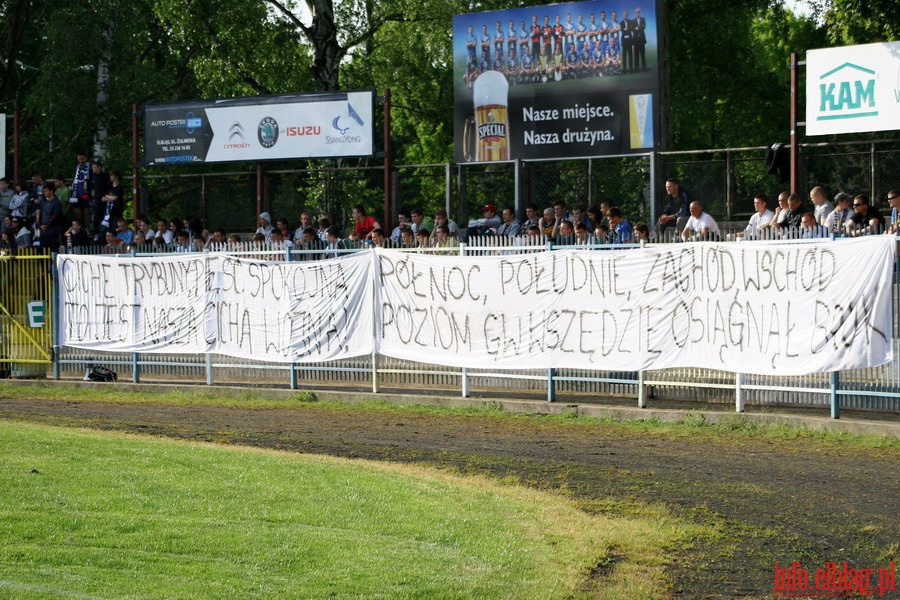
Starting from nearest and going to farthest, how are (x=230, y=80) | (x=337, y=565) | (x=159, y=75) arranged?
(x=337, y=565)
(x=230, y=80)
(x=159, y=75)

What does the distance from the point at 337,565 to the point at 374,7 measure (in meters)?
35.7

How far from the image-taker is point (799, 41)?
49.6 meters

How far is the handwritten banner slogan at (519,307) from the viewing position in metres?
14.5

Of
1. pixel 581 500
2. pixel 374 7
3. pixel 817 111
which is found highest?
pixel 374 7

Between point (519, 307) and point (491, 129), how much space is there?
23.8ft

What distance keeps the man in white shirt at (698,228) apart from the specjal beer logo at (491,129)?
6271 millimetres

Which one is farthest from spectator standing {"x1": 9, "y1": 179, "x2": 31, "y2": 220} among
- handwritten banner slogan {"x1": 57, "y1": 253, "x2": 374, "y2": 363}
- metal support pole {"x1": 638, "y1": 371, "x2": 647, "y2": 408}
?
metal support pole {"x1": 638, "y1": 371, "x2": 647, "y2": 408}

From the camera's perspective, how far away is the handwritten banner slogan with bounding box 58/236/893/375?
47.7 feet

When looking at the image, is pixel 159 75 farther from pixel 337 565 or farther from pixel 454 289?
pixel 337 565

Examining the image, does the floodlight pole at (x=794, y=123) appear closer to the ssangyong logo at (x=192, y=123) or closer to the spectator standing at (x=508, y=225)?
the spectator standing at (x=508, y=225)

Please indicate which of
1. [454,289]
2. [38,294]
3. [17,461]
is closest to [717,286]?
[454,289]

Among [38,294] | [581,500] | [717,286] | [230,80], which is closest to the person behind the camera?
[581,500]

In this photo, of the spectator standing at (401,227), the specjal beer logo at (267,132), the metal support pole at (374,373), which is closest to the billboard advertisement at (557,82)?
the spectator standing at (401,227)

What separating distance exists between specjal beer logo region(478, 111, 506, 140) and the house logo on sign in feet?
21.1
